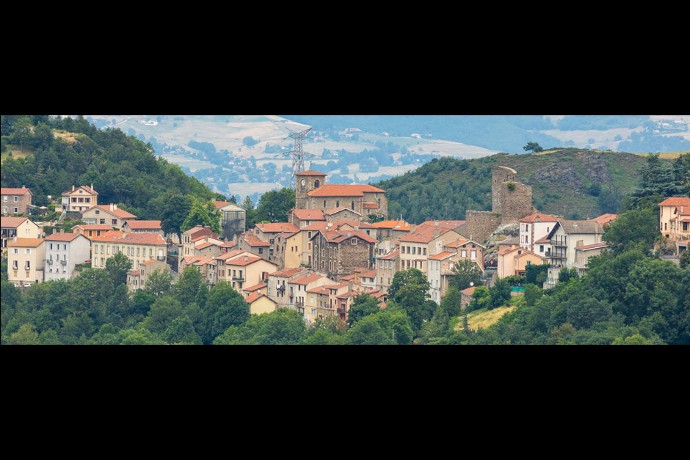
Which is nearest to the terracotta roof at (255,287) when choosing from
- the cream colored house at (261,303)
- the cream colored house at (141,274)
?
the cream colored house at (261,303)

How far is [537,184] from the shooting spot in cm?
4575

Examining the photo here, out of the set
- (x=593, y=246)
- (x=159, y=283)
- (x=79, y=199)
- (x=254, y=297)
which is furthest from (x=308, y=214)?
(x=593, y=246)

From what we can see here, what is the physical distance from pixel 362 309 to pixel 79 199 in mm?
10789

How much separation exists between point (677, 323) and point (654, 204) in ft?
13.0

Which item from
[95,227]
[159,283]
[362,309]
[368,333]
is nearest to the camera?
[368,333]

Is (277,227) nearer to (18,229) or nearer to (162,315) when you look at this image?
(162,315)

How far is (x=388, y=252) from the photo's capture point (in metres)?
31.8

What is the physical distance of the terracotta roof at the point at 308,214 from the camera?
33.9 meters

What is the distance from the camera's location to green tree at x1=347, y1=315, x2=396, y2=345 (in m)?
27.8

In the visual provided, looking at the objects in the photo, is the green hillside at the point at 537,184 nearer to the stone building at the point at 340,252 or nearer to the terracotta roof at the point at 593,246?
the stone building at the point at 340,252

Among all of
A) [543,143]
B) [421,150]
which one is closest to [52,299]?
[421,150]

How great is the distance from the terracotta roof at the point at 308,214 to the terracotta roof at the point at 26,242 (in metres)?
5.30

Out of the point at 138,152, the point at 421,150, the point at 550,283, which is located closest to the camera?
the point at 550,283
